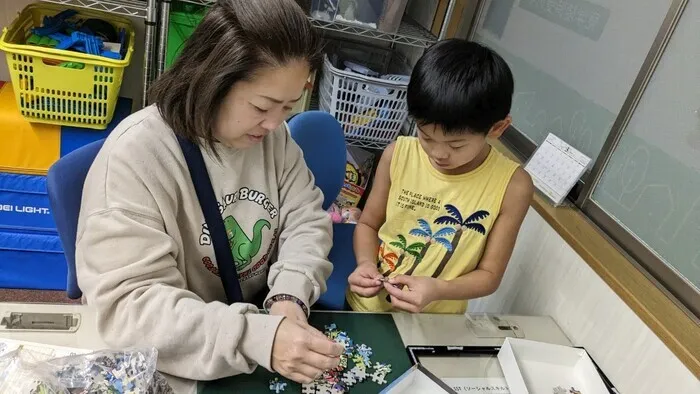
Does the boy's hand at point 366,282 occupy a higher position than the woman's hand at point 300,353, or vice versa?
the woman's hand at point 300,353

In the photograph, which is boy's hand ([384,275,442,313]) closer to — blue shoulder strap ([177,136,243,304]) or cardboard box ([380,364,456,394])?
cardboard box ([380,364,456,394])

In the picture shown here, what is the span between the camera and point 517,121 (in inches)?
76.8

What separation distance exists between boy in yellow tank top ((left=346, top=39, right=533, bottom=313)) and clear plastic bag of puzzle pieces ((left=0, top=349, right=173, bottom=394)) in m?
0.53

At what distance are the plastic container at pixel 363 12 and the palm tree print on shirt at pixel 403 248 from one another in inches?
40.2

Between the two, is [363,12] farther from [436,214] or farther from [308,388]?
[308,388]

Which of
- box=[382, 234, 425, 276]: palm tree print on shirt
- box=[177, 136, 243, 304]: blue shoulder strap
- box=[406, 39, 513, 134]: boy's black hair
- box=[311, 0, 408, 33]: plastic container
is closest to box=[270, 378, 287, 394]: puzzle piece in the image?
box=[177, 136, 243, 304]: blue shoulder strap

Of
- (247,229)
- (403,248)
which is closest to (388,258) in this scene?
(403,248)

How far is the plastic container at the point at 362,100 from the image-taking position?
2018 millimetres

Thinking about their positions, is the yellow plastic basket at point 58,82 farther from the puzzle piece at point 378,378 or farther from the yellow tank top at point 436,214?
the puzzle piece at point 378,378

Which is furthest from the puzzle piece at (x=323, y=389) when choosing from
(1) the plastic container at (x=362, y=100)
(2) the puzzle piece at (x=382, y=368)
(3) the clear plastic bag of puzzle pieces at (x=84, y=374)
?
(1) the plastic container at (x=362, y=100)

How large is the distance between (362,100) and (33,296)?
5.28 feet

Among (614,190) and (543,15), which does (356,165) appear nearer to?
(543,15)

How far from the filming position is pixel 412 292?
3.64 ft

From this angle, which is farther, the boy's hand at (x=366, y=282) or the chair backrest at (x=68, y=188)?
the boy's hand at (x=366, y=282)
